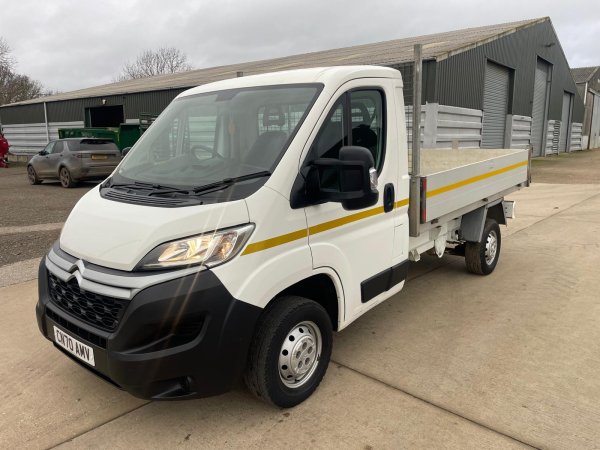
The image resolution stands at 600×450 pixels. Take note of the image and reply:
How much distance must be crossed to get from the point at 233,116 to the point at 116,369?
1.77m

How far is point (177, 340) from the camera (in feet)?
7.81

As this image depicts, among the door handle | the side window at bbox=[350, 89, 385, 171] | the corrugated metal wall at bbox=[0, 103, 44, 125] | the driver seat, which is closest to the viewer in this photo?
the driver seat

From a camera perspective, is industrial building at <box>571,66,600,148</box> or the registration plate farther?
industrial building at <box>571,66,600,148</box>

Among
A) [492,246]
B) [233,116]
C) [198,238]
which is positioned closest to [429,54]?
[492,246]

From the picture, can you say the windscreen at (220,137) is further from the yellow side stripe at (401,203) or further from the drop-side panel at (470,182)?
the drop-side panel at (470,182)

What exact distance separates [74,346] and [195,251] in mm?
962

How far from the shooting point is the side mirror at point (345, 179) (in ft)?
8.50

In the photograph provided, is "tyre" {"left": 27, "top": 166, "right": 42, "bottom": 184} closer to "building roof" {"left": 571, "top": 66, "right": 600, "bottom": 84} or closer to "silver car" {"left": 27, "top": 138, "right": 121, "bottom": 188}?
"silver car" {"left": 27, "top": 138, "right": 121, "bottom": 188}

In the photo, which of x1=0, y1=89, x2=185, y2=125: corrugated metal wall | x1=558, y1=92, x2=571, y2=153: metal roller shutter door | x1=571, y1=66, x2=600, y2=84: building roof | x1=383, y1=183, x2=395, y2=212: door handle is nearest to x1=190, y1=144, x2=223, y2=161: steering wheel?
x1=383, y1=183, x2=395, y2=212: door handle

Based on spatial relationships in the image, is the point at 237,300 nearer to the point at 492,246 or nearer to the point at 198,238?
the point at 198,238

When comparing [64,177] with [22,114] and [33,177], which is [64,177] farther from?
[22,114]

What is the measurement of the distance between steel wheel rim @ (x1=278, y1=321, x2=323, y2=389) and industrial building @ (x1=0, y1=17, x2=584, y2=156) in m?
4.64

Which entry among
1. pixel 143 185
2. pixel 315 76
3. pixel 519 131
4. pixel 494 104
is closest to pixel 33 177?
pixel 143 185

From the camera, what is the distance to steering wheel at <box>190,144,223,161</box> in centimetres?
306
